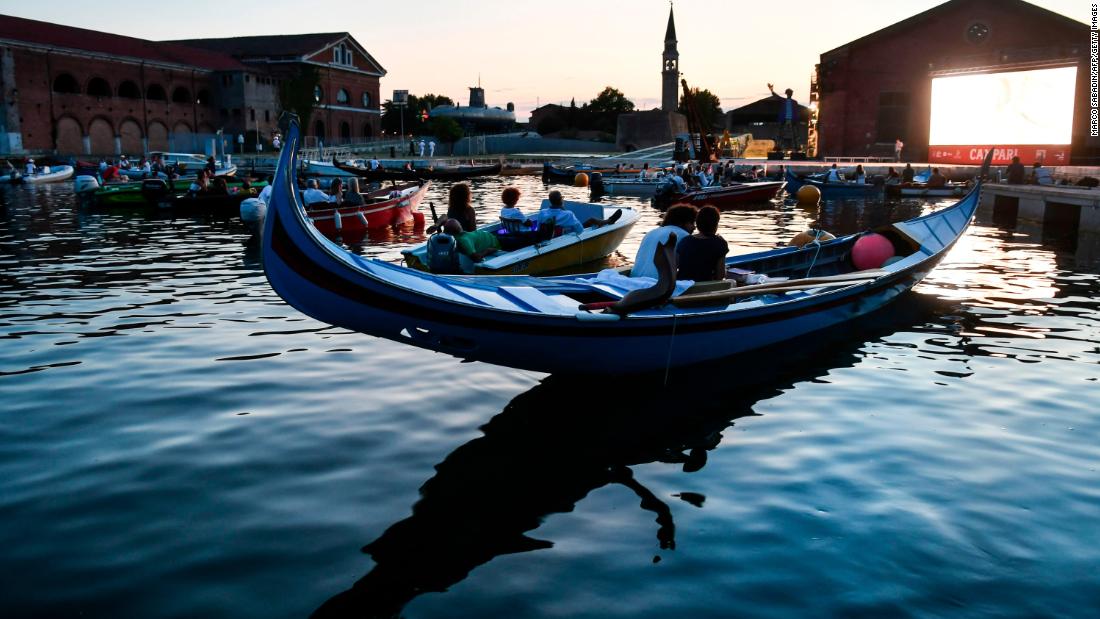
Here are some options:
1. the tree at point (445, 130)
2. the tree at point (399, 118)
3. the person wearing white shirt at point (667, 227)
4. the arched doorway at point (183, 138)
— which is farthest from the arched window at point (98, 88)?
the person wearing white shirt at point (667, 227)

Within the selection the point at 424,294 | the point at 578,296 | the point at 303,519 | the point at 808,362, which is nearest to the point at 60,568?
the point at 303,519

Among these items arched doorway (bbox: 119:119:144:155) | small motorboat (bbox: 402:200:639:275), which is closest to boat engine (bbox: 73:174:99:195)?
small motorboat (bbox: 402:200:639:275)

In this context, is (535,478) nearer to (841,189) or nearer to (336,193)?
(336,193)

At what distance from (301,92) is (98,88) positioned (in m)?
15.6

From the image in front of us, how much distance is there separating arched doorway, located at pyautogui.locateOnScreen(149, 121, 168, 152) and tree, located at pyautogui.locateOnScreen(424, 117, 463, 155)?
98.7 feet

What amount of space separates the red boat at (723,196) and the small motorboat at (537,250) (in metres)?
12.3

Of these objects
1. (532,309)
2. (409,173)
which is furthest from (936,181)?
(532,309)

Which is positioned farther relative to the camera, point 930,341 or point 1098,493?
point 930,341

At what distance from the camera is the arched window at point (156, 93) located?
5984cm

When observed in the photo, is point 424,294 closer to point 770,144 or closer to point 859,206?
point 859,206

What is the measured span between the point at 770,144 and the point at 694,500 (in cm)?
7250

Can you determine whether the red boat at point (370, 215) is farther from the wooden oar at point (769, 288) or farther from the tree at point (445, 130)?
the tree at point (445, 130)

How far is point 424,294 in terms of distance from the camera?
5.88m

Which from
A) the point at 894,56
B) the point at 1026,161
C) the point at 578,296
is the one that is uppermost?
the point at 894,56
